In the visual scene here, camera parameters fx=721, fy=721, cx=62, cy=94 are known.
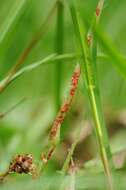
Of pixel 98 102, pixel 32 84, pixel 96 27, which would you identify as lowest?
pixel 98 102

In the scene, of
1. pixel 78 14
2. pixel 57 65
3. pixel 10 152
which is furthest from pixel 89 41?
pixel 10 152

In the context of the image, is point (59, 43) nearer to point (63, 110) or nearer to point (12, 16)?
point (12, 16)

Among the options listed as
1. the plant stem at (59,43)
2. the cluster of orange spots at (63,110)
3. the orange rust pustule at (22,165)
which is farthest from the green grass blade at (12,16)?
the orange rust pustule at (22,165)

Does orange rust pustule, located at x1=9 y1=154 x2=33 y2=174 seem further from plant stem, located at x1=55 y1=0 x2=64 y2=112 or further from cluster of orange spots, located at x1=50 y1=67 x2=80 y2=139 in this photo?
plant stem, located at x1=55 y1=0 x2=64 y2=112

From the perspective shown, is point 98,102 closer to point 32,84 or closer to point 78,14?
point 78,14

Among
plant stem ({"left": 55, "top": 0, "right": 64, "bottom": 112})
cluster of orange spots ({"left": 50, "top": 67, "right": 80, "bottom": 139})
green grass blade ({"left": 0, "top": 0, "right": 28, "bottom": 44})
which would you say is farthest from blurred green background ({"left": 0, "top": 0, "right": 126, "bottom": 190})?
cluster of orange spots ({"left": 50, "top": 67, "right": 80, "bottom": 139})

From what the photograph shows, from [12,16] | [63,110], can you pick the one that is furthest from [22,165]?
[12,16]

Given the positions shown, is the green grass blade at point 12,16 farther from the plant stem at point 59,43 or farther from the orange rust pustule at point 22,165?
the orange rust pustule at point 22,165

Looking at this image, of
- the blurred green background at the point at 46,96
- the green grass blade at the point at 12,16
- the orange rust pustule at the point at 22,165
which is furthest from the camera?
the blurred green background at the point at 46,96
